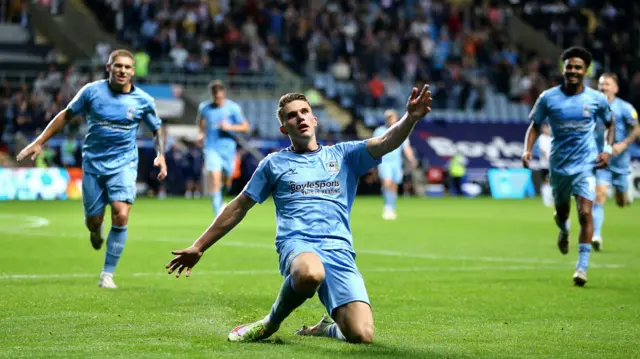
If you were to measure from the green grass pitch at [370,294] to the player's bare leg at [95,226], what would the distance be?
0.45 meters

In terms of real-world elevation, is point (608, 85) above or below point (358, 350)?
above

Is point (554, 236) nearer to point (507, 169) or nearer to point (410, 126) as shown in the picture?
point (410, 126)

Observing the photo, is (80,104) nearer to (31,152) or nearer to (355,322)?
(31,152)

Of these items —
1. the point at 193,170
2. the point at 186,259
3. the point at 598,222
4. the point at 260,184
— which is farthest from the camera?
the point at 193,170

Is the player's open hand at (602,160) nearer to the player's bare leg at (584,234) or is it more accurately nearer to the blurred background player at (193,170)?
the player's bare leg at (584,234)

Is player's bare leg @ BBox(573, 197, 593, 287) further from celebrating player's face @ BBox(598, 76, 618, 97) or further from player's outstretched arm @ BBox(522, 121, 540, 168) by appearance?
celebrating player's face @ BBox(598, 76, 618, 97)

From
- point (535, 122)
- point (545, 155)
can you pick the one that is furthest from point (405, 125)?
point (545, 155)

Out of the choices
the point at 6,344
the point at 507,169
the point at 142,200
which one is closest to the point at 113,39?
the point at 142,200

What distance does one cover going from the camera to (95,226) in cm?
1288

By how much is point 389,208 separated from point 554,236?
6346mm

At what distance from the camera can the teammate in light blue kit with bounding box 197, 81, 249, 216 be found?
21.6 metres

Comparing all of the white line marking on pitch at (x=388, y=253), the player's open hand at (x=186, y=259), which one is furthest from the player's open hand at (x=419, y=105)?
the white line marking on pitch at (x=388, y=253)

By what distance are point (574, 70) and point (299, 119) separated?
18.3ft

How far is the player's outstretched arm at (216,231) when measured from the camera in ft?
24.9
